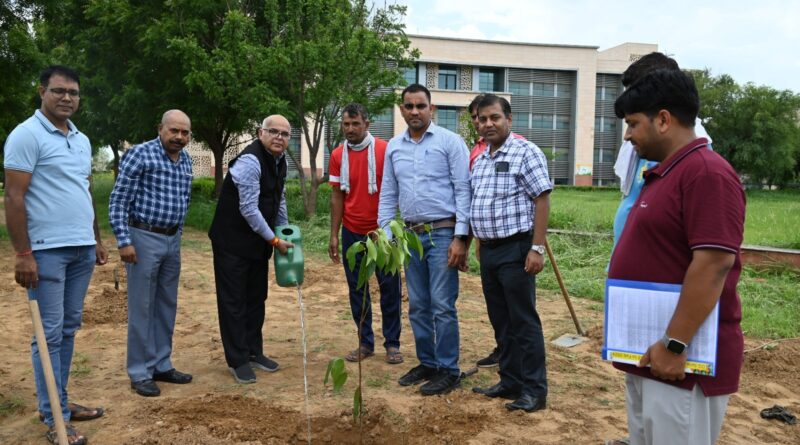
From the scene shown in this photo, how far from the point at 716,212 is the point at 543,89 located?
51915 millimetres

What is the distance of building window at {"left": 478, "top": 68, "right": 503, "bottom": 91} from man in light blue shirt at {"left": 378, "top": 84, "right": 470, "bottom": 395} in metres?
47.5

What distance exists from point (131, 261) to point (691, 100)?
3390 millimetres

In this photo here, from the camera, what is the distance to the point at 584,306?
23.6 ft

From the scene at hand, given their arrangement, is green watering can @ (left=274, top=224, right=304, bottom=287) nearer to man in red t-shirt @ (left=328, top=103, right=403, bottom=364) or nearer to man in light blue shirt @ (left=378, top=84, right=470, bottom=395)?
man in red t-shirt @ (left=328, top=103, right=403, bottom=364)

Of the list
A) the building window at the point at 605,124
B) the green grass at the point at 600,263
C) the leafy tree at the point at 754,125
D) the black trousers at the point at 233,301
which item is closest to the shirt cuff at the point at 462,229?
the black trousers at the point at 233,301

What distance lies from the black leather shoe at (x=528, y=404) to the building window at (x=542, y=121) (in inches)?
1946

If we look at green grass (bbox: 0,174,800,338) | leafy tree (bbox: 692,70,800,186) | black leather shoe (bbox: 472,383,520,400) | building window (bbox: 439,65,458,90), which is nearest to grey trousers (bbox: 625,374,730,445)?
black leather shoe (bbox: 472,383,520,400)

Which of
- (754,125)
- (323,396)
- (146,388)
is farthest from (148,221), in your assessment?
(754,125)

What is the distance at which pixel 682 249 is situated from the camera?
194 centimetres

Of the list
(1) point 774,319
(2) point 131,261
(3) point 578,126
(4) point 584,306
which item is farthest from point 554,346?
(3) point 578,126

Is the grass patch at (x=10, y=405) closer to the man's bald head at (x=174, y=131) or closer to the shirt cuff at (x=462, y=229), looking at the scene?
the man's bald head at (x=174, y=131)

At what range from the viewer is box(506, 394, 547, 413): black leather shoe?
12.6 feet

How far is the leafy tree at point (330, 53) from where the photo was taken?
14031 millimetres

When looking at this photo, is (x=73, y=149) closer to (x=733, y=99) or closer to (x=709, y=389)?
(x=709, y=389)
